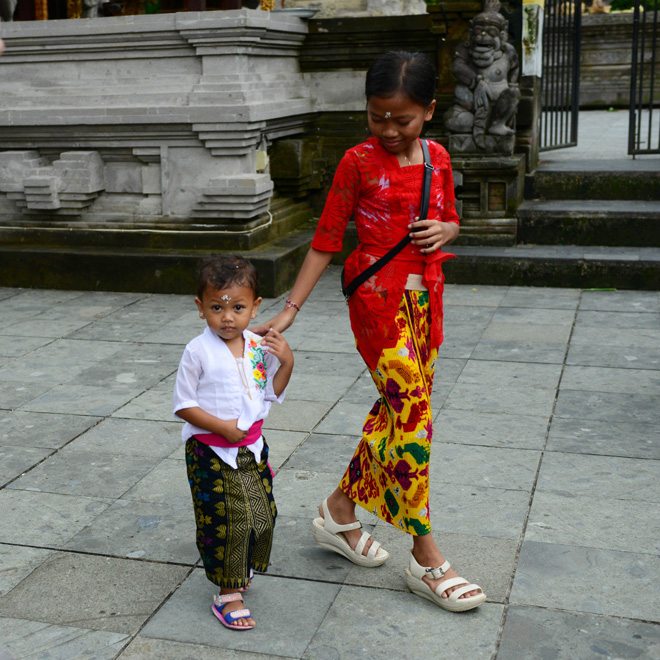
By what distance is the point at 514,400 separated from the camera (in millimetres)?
5000

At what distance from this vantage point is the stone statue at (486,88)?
7.74 meters

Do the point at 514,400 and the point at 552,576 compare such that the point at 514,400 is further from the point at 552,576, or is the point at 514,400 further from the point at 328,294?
the point at 328,294

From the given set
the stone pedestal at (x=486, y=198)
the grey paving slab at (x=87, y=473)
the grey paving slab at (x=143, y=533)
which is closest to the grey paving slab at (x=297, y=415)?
the grey paving slab at (x=87, y=473)

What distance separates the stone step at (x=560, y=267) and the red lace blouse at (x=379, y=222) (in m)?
4.68

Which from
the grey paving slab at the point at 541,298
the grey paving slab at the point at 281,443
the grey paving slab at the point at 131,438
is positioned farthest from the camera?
the grey paving slab at the point at 541,298

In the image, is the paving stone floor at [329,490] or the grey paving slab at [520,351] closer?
the paving stone floor at [329,490]

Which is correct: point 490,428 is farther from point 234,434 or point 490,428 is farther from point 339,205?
point 234,434

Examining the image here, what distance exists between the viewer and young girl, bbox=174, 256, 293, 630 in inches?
109

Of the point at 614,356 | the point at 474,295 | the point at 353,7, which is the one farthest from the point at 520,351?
the point at 353,7

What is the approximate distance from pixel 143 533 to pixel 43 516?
469 millimetres

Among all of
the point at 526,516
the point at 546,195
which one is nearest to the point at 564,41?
the point at 546,195

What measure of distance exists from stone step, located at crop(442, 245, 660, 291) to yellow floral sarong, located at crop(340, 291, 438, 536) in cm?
470

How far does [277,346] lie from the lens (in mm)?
2840

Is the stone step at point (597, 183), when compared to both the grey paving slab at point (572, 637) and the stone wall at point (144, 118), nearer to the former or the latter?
the stone wall at point (144, 118)
